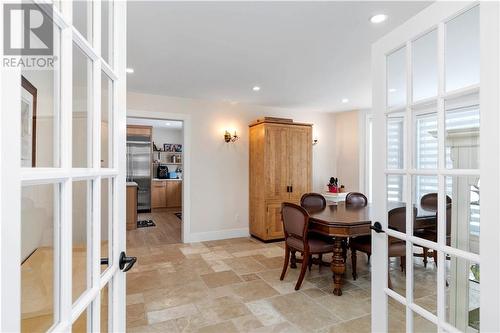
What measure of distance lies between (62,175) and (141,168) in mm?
7677

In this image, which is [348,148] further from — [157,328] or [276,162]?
[157,328]

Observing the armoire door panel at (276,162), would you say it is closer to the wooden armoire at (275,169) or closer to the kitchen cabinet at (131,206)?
the wooden armoire at (275,169)

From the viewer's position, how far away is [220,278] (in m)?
3.19

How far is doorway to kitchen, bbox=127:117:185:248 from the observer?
6.38m

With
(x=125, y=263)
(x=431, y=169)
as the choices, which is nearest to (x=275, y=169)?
(x=431, y=169)

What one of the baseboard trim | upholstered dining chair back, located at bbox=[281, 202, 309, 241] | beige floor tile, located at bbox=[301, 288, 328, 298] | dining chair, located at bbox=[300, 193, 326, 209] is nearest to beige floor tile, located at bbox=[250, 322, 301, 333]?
beige floor tile, located at bbox=[301, 288, 328, 298]

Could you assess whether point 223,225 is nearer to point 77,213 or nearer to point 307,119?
point 307,119

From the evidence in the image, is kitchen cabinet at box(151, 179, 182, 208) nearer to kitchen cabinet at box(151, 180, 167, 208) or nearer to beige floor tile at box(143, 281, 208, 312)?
kitchen cabinet at box(151, 180, 167, 208)

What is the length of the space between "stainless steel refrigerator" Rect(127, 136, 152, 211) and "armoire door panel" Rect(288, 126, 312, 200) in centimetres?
480

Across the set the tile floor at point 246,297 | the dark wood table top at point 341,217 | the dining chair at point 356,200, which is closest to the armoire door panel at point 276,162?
the dining chair at point 356,200

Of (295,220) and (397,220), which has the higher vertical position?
(397,220)

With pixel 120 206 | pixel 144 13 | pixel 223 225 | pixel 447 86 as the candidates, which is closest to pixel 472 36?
pixel 447 86

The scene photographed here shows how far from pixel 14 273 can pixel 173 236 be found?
4.91 metres

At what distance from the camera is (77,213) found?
788mm
